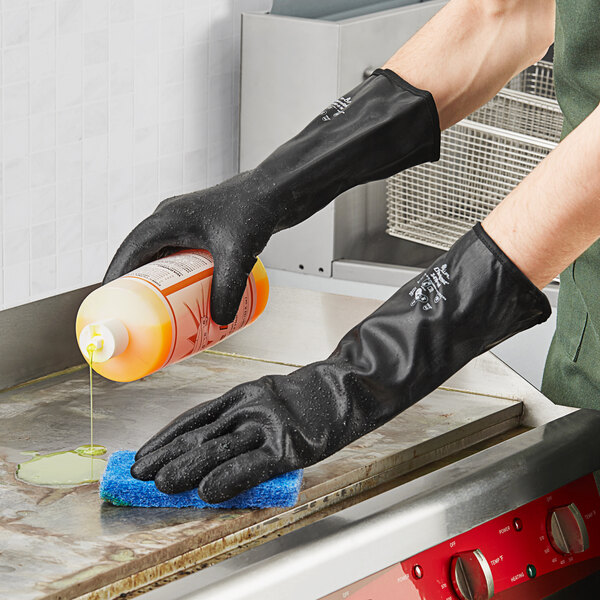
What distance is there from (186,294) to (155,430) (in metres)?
0.19

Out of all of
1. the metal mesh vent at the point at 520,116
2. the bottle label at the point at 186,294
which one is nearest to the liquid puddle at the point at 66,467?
the bottle label at the point at 186,294

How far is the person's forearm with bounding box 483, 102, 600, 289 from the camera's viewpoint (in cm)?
113

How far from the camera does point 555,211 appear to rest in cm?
115

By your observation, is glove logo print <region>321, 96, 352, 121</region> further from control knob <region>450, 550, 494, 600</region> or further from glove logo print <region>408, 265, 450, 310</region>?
control knob <region>450, 550, 494, 600</region>

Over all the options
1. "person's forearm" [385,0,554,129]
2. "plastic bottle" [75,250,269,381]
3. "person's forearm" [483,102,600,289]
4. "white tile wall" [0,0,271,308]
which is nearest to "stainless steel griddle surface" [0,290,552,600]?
"plastic bottle" [75,250,269,381]

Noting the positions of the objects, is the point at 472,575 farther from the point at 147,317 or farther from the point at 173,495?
the point at 147,317

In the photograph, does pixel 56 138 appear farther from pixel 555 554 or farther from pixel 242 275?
pixel 555 554

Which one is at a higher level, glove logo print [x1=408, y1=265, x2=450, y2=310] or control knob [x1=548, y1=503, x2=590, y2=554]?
glove logo print [x1=408, y1=265, x2=450, y2=310]

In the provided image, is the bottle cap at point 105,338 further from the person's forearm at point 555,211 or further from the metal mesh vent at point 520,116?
the metal mesh vent at point 520,116

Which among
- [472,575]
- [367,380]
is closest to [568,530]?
[472,575]

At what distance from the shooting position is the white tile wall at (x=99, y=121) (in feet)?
6.85

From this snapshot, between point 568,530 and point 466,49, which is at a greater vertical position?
point 466,49

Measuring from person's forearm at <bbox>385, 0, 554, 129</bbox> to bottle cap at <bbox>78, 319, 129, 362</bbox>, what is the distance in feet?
1.88

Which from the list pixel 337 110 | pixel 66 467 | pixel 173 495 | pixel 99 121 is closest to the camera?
pixel 173 495
